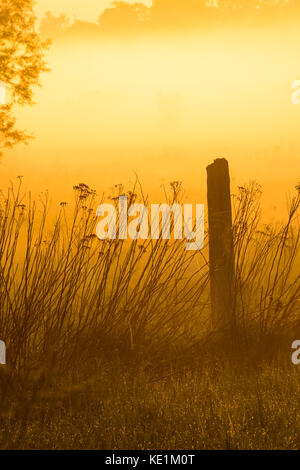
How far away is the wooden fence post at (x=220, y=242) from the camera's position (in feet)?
19.2

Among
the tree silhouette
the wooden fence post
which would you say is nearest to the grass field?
the wooden fence post

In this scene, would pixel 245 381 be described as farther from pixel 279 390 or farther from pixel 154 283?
pixel 154 283

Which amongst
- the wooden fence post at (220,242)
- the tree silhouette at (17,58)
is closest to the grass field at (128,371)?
the wooden fence post at (220,242)

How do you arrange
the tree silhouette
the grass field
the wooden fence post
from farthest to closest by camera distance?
the tree silhouette → the wooden fence post → the grass field

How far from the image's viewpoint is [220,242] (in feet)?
19.4

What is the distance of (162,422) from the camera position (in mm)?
4180

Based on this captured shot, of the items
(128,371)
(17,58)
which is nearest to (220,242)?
(128,371)

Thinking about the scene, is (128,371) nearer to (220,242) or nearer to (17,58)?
(220,242)

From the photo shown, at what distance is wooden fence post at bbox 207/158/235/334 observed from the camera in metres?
5.86

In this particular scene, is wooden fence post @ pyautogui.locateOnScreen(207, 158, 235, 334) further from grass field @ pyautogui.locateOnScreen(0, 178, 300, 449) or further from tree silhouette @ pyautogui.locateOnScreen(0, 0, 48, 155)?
tree silhouette @ pyautogui.locateOnScreen(0, 0, 48, 155)

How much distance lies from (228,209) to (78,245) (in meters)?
1.75

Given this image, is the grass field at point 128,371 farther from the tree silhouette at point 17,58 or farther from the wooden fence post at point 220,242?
the tree silhouette at point 17,58

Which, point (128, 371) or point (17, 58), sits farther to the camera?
point (17, 58)
